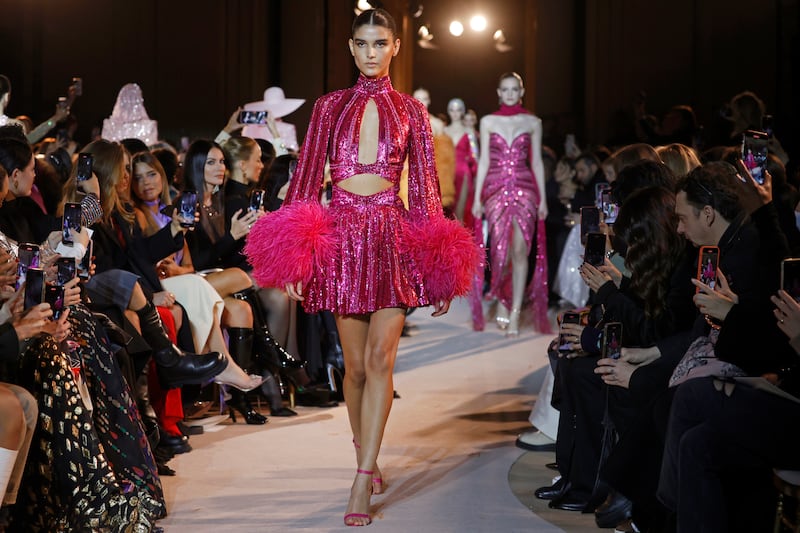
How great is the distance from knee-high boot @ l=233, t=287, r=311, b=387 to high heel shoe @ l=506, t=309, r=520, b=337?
294 centimetres

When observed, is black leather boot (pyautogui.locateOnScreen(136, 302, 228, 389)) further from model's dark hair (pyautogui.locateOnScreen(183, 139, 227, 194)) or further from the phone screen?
the phone screen

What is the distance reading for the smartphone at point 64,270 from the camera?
328 centimetres

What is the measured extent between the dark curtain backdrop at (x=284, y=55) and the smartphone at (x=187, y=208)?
5.81 m

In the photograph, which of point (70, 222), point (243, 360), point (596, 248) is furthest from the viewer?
point (243, 360)

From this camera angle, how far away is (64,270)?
10.8ft

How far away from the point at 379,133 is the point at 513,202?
453 centimetres

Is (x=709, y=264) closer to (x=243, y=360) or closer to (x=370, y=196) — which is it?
(x=370, y=196)

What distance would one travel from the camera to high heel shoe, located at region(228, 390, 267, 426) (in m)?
5.20

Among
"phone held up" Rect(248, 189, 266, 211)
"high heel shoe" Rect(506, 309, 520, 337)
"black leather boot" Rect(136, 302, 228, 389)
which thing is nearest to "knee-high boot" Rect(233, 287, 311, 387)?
"phone held up" Rect(248, 189, 266, 211)

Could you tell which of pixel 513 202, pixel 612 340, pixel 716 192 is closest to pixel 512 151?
pixel 513 202

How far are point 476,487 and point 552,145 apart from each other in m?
9.55

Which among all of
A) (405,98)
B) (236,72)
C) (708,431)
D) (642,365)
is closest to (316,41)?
(236,72)

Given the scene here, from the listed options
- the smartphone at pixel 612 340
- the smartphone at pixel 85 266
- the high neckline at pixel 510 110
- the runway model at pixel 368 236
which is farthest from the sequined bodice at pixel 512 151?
the smartphone at pixel 85 266

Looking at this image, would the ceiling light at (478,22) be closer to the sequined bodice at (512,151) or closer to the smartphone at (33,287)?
the sequined bodice at (512,151)
